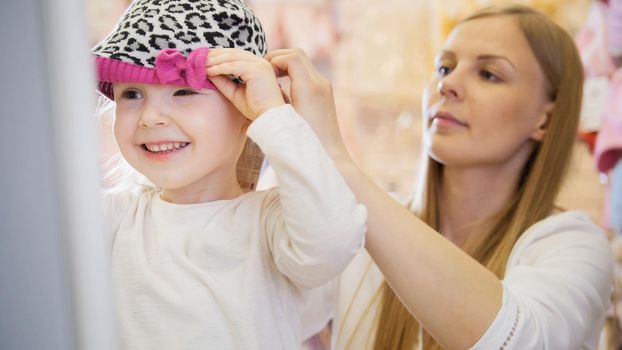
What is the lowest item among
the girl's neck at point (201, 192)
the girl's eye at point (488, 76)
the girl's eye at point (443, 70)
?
the girl's neck at point (201, 192)

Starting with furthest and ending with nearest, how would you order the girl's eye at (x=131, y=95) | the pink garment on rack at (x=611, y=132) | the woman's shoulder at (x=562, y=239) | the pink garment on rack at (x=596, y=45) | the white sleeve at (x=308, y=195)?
the pink garment on rack at (x=596, y=45)
the pink garment on rack at (x=611, y=132)
the woman's shoulder at (x=562, y=239)
the girl's eye at (x=131, y=95)
the white sleeve at (x=308, y=195)

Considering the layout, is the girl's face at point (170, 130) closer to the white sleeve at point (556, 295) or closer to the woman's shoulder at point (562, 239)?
the white sleeve at point (556, 295)

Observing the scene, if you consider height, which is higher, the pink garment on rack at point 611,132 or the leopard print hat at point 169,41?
the leopard print hat at point 169,41

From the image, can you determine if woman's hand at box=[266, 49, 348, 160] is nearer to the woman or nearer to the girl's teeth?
the woman

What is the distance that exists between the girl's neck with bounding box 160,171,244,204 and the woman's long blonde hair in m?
0.48

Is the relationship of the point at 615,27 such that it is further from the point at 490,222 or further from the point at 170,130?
the point at 170,130

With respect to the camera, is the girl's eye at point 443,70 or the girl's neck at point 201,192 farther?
the girl's eye at point 443,70

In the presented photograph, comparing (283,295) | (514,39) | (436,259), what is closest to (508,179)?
(514,39)

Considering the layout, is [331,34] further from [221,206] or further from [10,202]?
[10,202]

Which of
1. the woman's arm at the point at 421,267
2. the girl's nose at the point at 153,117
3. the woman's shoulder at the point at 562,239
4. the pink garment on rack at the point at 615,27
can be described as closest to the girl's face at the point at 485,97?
the woman's shoulder at the point at 562,239

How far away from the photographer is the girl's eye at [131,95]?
2.49ft

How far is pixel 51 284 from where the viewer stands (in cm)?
43

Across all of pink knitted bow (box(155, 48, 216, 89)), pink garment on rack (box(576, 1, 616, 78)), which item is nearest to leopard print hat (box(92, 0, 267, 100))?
pink knitted bow (box(155, 48, 216, 89))

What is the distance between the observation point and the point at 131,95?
2.51ft
